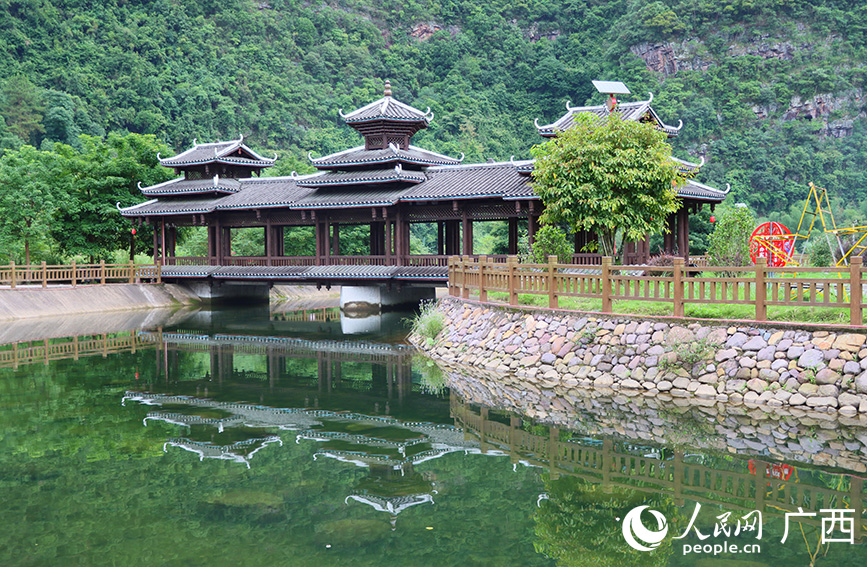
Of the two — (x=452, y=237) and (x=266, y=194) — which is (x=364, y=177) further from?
(x=266, y=194)

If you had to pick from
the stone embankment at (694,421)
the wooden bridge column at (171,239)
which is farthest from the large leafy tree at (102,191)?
the stone embankment at (694,421)

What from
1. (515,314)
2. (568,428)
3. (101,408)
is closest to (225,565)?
(568,428)

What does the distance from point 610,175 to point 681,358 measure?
6.64 metres

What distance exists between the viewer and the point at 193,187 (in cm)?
3125

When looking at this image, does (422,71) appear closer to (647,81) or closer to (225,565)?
(647,81)

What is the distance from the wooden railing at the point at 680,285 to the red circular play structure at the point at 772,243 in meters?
6.74

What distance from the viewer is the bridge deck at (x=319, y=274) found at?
25.7 metres

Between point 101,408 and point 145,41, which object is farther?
point 145,41

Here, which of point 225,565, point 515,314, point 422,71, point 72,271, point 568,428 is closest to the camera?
point 225,565

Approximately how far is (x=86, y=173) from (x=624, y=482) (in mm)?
31288

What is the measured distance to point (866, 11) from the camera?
65375mm

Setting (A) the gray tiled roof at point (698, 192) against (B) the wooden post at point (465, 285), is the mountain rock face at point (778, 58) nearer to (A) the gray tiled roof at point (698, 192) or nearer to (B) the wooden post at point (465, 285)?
(A) the gray tiled roof at point (698, 192)

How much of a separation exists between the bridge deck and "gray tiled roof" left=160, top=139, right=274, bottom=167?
425cm

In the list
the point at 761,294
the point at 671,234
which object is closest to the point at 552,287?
the point at 761,294
